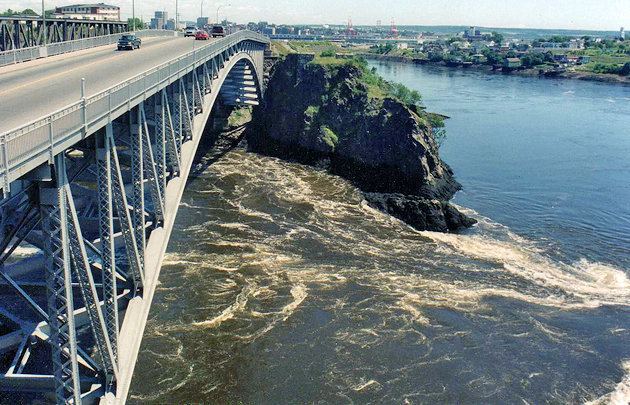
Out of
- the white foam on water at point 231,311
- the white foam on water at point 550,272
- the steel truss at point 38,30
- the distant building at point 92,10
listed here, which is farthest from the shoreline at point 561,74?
the white foam on water at point 231,311

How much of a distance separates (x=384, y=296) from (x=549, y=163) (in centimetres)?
3406

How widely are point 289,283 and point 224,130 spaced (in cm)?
3316

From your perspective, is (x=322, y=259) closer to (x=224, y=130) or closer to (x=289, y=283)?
(x=289, y=283)

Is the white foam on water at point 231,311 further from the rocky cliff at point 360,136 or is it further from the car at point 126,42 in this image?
the car at point 126,42

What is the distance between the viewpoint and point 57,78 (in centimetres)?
2183

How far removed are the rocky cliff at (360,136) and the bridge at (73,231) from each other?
951 inches

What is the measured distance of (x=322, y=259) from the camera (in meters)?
34.4

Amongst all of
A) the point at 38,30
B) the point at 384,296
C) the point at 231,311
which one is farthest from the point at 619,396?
the point at 38,30

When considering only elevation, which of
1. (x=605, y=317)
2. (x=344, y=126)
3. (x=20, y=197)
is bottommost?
(x=605, y=317)

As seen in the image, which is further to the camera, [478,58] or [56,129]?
[478,58]

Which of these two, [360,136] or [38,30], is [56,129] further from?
[360,136]

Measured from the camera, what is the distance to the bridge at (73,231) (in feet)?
35.7

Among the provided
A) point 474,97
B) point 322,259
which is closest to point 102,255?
point 322,259

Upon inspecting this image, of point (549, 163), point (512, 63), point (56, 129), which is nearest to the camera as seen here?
point (56, 129)
